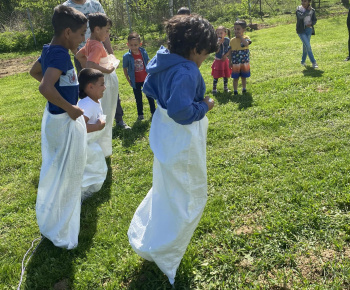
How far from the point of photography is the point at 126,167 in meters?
4.30

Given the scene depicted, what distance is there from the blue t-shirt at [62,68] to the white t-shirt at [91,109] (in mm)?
605

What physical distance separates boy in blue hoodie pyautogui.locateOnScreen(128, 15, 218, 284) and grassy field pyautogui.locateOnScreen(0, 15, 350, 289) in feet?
1.43

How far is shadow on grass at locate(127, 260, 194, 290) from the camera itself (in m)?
2.43

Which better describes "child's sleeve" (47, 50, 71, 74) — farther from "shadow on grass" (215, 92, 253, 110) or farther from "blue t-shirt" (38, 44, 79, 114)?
"shadow on grass" (215, 92, 253, 110)

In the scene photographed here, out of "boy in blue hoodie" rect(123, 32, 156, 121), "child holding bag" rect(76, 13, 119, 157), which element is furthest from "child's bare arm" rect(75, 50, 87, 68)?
"boy in blue hoodie" rect(123, 32, 156, 121)

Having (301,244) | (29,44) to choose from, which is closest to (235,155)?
(301,244)

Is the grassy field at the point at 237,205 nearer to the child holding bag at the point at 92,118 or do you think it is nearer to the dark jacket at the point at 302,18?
the child holding bag at the point at 92,118

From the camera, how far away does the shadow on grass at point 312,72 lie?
699cm

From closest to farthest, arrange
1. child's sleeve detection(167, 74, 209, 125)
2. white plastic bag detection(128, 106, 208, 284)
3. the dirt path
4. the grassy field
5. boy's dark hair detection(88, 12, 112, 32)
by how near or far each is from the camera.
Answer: child's sleeve detection(167, 74, 209, 125) < white plastic bag detection(128, 106, 208, 284) < the grassy field < boy's dark hair detection(88, 12, 112, 32) < the dirt path

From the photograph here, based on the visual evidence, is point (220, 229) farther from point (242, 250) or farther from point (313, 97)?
point (313, 97)

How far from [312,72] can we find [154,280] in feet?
21.4

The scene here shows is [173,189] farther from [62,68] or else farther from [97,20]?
[97,20]

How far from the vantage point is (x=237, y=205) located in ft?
10.7

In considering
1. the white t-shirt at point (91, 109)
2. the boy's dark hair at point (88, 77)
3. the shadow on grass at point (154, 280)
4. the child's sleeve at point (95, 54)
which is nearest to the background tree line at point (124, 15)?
the child's sleeve at point (95, 54)
